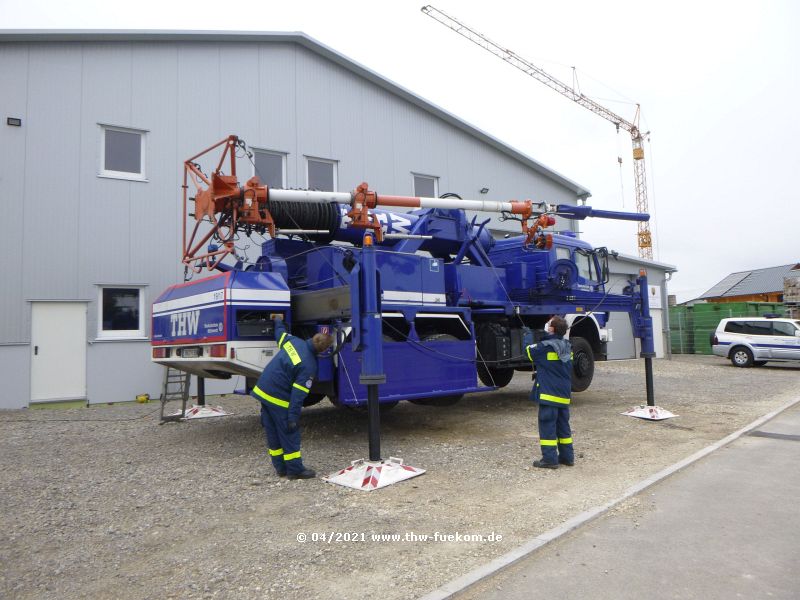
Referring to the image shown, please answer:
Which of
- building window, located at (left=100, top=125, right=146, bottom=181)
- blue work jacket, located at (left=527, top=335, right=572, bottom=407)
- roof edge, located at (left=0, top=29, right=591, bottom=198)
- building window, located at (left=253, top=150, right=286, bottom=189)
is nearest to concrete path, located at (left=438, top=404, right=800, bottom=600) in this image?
blue work jacket, located at (left=527, top=335, right=572, bottom=407)

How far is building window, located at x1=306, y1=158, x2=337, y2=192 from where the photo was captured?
1456 centimetres

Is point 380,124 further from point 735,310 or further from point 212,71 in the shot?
point 735,310

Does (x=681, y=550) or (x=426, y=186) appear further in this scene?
(x=426, y=186)

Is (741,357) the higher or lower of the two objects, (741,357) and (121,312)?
the lower

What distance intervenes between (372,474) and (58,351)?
28.0 ft

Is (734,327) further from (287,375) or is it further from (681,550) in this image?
(287,375)

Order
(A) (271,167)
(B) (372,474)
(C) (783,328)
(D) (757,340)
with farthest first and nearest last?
(D) (757,340) < (C) (783,328) < (A) (271,167) < (B) (372,474)

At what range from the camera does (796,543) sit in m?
4.17

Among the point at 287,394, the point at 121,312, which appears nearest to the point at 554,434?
the point at 287,394

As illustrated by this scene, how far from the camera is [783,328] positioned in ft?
65.6

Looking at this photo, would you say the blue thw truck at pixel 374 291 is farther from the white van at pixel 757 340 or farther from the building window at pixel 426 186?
the white van at pixel 757 340

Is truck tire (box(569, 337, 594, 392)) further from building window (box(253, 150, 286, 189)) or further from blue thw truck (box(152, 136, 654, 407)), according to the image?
building window (box(253, 150, 286, 189))

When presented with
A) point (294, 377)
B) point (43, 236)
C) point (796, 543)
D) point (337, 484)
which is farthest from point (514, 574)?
point (43, 236)

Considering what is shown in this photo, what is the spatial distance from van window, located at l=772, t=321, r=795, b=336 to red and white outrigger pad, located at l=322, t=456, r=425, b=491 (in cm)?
1866
